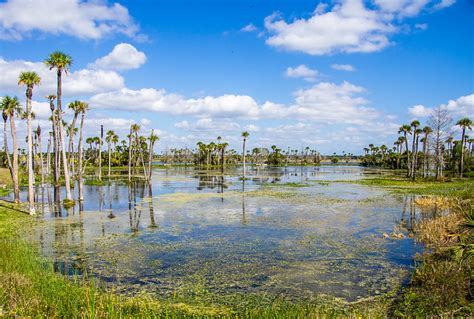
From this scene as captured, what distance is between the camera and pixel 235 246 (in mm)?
16875

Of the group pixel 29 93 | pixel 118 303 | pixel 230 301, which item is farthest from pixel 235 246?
pixel 29 93

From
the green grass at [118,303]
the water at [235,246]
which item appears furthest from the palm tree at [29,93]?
the green grass at [118,303]

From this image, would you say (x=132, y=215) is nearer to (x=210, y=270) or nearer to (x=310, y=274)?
(x=210, y=270)

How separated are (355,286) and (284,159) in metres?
151

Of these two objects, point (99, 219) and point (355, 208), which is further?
point (355, 208)

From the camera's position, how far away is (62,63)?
28.0 metres

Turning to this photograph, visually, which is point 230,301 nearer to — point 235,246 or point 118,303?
point 118,303

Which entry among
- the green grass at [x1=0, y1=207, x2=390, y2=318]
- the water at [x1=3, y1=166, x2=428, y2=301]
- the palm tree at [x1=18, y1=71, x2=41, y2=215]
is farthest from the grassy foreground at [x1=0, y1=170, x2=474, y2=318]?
the palm tree at [x1=18, y1=71, x2=41, y2=215]

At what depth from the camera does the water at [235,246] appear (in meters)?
11.8

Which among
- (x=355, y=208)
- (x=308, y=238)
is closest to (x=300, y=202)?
(x=355, y=208)

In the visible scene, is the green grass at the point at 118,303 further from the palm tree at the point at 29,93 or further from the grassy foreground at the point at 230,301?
the palm tree at the point at 29,93

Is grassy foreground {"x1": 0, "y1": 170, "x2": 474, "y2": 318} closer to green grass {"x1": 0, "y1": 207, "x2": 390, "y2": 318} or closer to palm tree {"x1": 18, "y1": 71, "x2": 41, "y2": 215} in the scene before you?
green grass {"x1": 0, "y1": 207, "x2": 390, "y2": 318}

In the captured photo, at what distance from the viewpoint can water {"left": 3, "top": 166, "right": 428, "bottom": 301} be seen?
38.9 feet

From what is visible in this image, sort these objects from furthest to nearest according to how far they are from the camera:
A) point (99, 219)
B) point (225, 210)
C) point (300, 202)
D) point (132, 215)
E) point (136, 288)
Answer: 1. point (300, 202)
2. point (225, 210)
3. point (132, 215)
4. point (99, 219)
5. point (136, 288)
